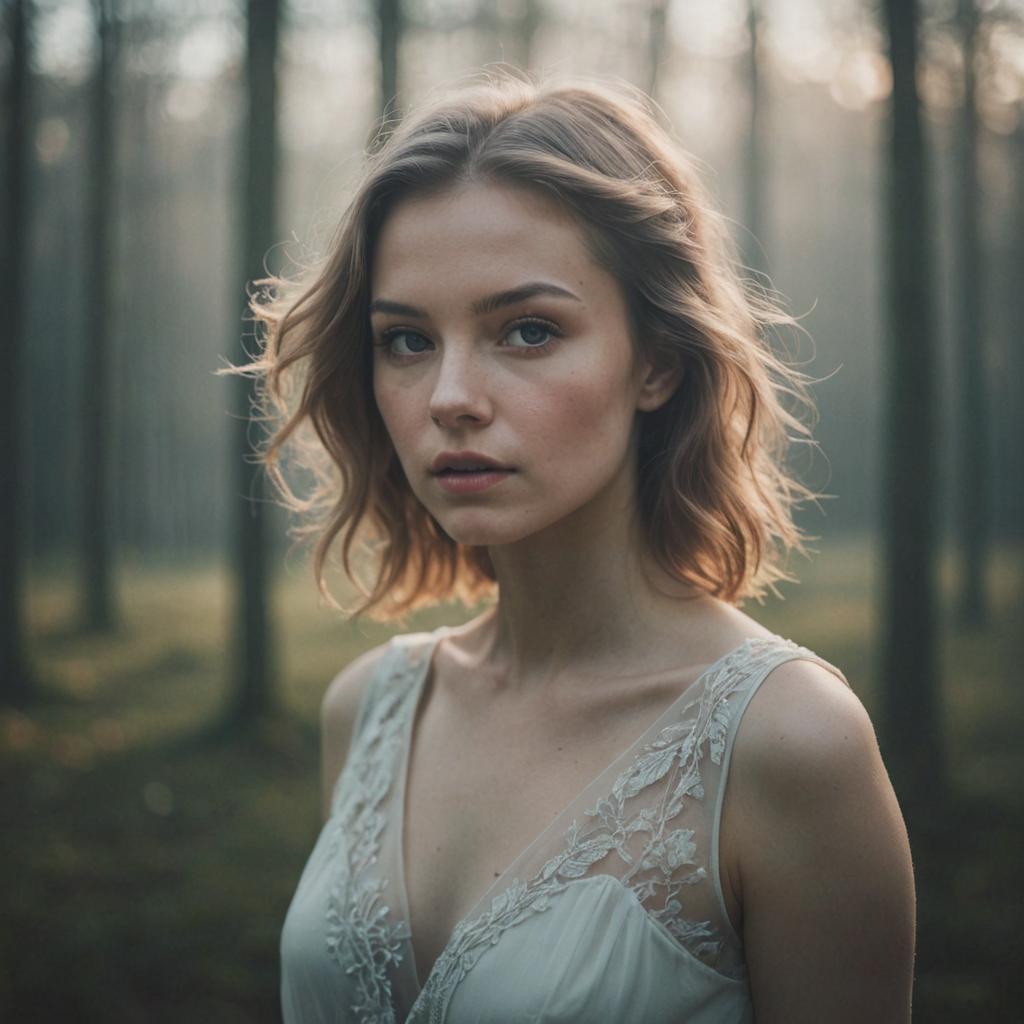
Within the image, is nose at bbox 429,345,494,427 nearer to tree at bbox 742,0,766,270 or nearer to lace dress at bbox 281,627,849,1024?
lace dress at bbox 281,627,849,1024

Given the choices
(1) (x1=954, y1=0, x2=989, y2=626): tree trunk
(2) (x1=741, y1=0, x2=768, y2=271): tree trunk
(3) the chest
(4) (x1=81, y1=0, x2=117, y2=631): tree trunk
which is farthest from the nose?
(1) (x1=954, y1=0, x2=989, y2=626): tree trunk

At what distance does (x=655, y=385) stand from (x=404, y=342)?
0.53m

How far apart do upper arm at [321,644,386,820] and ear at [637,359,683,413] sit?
917 mm

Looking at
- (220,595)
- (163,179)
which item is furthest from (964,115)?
(220,595)

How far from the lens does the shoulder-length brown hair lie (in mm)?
1909

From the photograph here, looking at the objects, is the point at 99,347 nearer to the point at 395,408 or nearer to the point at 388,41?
the point at 388,41

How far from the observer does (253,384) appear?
672 centimetres

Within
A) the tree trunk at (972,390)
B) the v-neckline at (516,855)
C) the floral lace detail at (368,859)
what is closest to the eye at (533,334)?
the v-neckline at (516,855)

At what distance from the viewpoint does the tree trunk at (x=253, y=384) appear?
6586 millimetres

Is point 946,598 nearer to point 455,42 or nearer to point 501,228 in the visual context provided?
point 455,42

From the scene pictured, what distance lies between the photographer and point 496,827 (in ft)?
6.12

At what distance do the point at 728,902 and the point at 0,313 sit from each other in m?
8.04

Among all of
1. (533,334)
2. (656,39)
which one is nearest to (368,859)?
(533,334)

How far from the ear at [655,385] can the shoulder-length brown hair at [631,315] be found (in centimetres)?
2
